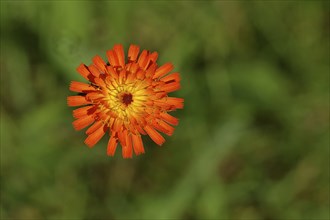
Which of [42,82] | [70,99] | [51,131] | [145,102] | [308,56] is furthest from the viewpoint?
[308,56]

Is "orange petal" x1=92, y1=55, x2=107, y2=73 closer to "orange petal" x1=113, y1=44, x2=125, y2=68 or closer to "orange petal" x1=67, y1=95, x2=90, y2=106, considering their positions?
"orange petal" x1=113, y1=44, x2=125, y2=68

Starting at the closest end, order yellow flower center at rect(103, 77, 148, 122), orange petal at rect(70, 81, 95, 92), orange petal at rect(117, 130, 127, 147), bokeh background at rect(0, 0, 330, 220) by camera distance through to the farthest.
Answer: orange petal at rect(117, 130, 127, 147) < orange petal at rect(70, 81, 95, 92) < yellow flower center at rect(103, 77, 148, 122) < bokeh background at rect(0, 0, 330, 220)

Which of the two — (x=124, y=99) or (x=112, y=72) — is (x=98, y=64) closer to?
(x=112, y=72)

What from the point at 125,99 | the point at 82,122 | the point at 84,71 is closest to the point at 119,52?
the point at 84,71

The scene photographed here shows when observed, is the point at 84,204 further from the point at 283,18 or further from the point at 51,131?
the point at 283,18

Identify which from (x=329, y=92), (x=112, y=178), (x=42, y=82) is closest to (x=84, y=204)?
(x=112, y=178)

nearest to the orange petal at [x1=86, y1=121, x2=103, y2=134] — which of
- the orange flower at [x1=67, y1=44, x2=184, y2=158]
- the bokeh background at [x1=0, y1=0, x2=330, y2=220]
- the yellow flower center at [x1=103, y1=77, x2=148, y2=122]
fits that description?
the orange flower at [x1=67, y1=44, x2=184, y2=158]
